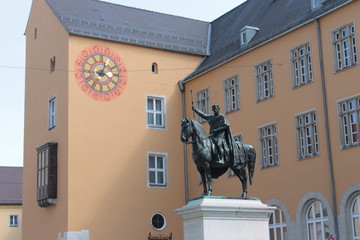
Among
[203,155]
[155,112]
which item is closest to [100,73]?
[155,112]

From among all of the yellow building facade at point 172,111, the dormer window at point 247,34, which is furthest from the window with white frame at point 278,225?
the dormer window at point 247,34

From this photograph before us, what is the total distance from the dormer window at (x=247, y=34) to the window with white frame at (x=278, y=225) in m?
7.76

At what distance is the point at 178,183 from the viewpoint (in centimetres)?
3341

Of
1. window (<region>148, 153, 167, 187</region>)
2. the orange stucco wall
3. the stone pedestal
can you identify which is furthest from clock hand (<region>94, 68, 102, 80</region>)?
the stone pedestal

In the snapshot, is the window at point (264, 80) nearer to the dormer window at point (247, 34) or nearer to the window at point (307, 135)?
the dormer window at point (247, 34)

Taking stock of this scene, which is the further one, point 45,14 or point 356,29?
point 45,14

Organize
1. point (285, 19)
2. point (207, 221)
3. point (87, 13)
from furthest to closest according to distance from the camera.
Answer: point (87, 13)
point (285, 19)
point (207, 221)

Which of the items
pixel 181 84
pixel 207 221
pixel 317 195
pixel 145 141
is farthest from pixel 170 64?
pixel 207 221

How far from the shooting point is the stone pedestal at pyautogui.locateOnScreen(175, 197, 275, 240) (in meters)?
16.5

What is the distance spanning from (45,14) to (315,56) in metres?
14.7

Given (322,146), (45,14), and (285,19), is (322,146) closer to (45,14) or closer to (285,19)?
(285,19)

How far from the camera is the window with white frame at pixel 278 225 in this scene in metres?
27.6

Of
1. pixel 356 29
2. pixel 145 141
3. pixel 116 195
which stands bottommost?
pixel 116 195

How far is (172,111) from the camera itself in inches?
1342
